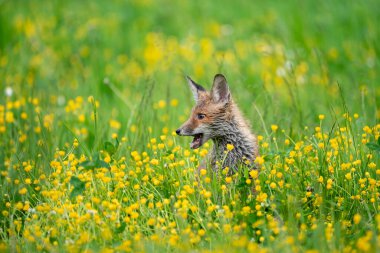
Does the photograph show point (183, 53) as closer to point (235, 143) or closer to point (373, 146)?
point (235, 143)

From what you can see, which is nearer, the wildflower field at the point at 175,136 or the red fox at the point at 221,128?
the wildflower field at the point at 175,136

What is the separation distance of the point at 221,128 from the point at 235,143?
A: 194mm

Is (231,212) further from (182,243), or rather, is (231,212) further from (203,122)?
(203,122)

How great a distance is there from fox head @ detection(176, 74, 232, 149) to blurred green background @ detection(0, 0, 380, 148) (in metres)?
0.84

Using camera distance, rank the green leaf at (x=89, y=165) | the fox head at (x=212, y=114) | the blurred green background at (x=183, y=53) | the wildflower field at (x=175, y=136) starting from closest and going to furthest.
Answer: the wildflower field at (x=175, y=136) < the green leaf at (x=89, y=165) < the fox head at (x=212, y=114) < the blurred green background at (x=183, y=53)

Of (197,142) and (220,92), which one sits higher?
(220,92)

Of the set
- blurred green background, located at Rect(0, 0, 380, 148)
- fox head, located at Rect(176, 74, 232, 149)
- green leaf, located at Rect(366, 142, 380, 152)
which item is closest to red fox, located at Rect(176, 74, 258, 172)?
fox head, located at Rect(176, 74, 232, 149)

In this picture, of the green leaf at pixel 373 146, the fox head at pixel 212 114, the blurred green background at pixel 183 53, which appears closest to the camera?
the green leaf at pixel 373 146

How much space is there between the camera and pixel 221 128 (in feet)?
20.3

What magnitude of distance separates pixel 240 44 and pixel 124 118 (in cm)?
355

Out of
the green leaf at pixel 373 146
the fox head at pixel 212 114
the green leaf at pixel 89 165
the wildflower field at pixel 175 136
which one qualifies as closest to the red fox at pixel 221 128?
the fox head at pixel 212 114

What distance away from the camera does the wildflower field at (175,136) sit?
486 cm

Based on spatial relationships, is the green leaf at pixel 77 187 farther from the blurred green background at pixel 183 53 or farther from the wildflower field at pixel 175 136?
the blurred green background at pixel 183 53

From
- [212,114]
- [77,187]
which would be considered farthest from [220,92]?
[77,187]
